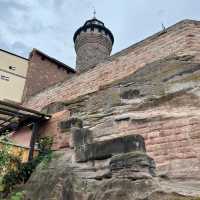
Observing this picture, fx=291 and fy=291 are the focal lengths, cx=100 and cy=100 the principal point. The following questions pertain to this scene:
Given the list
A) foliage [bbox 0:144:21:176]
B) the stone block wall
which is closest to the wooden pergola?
foliage [bbox 0:144:21:176]

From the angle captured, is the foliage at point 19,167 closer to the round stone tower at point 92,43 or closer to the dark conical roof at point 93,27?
the round stone tower at point 92,43

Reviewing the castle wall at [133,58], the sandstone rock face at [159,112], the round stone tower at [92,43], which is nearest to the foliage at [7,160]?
the sandstone rock face at [159,112]

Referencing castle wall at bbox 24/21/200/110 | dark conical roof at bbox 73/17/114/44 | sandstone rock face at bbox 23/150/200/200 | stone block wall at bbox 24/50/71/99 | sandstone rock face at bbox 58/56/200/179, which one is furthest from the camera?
dark conical roof at bbox 73/17/114/44

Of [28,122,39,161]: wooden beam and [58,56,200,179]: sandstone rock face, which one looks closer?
[58,56,200,179]: sandstone rock face

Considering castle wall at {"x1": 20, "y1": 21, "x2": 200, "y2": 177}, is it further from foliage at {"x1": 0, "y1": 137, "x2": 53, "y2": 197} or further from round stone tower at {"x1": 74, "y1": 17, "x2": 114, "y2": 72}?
round stone tower at {"x1": 74, "y1": 17, "x2": 114, "y2": 72}

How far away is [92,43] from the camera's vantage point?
16.5m

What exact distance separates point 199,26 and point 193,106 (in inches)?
83.6

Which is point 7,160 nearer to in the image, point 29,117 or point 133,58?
point 29,117

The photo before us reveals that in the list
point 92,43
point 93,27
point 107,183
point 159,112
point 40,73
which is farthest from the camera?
point 93,27

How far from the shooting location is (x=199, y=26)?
5.74m

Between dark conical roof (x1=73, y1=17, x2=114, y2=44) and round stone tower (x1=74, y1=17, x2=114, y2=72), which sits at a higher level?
dark conical roof (x1=73, y1=17, x2=114, y2=44)

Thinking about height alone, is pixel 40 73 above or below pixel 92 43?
below

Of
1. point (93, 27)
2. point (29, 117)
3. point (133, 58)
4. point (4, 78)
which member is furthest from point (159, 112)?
point (93, 27)

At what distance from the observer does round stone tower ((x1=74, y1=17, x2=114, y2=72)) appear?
621 inches
